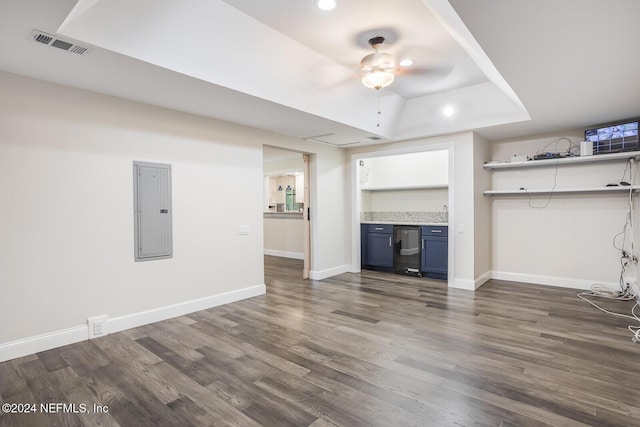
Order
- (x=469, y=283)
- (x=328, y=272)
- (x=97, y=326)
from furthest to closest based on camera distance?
(x=328, y=272) < (x=469, y=283) < (x=97, y=326)

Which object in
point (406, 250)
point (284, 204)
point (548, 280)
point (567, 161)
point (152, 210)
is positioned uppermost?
point (567, 161)

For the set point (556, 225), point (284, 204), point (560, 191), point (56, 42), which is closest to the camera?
point (56, 42)

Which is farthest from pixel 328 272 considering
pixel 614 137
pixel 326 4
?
pixel 614 137

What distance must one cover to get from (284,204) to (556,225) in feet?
20.0

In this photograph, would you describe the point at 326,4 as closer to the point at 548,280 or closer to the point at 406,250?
the point at 406,250

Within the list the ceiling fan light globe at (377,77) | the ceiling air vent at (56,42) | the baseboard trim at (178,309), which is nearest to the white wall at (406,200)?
the baseboard trim at (178,309)

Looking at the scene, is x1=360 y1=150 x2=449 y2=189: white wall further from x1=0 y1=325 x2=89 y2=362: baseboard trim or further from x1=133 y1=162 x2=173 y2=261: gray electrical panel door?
x1=0 y1=325 x2=89 y2=362: baseboard trim

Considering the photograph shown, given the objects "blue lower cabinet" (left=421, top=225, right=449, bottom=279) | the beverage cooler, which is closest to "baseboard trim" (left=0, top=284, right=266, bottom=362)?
the beverage cooler

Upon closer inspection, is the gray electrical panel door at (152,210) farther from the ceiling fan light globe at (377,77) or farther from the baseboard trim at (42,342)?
the ceiling fan light globe at (377,77)

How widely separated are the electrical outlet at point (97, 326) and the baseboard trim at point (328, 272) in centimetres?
335

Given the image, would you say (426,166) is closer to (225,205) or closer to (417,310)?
(417,310)

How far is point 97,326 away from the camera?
3289mm

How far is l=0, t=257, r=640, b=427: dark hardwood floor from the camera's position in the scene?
2084 millimetres

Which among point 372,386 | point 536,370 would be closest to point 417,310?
point 536,370
